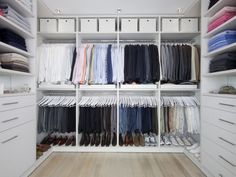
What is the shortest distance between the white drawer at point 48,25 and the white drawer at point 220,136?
2.49m

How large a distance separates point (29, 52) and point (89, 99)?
42.6 inches

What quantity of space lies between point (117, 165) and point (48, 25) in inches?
89.4

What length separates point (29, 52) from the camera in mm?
2189

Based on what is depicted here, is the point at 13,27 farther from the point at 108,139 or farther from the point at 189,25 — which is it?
the point at 189,25

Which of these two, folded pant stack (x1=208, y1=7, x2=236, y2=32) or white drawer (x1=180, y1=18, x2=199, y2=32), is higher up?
white drawer (x1=180, y1=18, x2=199, y2=32)

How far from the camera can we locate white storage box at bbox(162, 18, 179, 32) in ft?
8.69

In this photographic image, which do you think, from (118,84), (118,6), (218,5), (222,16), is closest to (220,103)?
(222,16)

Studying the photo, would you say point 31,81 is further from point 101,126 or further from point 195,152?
point 195,152

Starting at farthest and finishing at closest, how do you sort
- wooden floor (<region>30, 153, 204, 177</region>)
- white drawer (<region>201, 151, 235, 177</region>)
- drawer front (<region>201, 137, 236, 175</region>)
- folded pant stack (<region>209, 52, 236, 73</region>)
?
wooden floor (<region>30, 153, 204, 177</region>) → folded pant stack (<region>209, 52, 236, 73</region>) → white drawer (<region>201, 151, 235, 177</region>) → drawer front (<region>201, 137, 236, 175</region>)

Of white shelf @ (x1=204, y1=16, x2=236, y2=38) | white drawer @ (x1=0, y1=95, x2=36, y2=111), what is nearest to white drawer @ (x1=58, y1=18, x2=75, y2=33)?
white drawer @ (x1=0, y1=95, x2=36, y2=111)

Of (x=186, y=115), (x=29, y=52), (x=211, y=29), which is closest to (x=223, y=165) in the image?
(x=186, y=115)

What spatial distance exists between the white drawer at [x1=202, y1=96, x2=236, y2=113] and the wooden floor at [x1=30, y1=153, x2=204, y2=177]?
852 mm

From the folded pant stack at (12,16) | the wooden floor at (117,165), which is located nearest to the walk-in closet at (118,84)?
the wooden floor at (117,165)

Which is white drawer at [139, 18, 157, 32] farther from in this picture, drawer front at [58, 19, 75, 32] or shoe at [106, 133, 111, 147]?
shoe at [106, 133, 111, 147]
